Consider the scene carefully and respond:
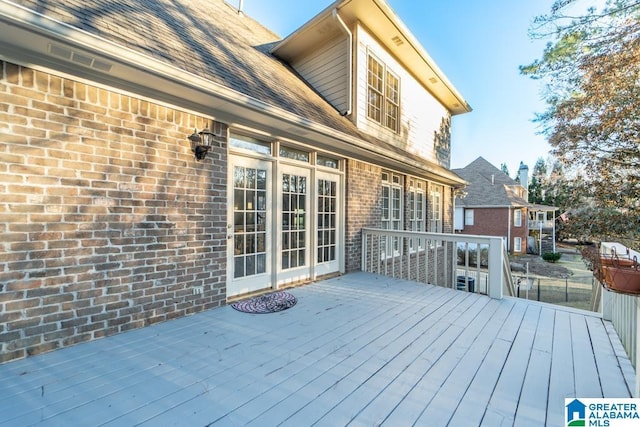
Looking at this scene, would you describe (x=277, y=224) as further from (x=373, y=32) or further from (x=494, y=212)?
(x=494, y=212)

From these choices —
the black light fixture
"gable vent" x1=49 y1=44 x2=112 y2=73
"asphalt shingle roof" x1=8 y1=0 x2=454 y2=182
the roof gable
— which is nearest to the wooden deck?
the black light fixture

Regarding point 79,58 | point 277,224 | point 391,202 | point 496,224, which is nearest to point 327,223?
point 277,224

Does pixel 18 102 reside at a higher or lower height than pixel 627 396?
higher

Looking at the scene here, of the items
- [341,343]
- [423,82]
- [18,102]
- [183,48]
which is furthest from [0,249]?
[423,82]

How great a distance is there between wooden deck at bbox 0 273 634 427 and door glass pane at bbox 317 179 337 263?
1.94m

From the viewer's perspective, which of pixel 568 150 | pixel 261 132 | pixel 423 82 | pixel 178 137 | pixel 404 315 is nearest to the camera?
pixel 178 137

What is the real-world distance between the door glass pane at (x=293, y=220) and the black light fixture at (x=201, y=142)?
4.49 ft

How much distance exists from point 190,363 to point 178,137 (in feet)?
7.57

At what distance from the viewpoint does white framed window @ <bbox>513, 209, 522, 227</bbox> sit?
20.4 metres

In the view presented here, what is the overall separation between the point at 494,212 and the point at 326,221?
19.1 metres

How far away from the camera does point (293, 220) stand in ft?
15.4

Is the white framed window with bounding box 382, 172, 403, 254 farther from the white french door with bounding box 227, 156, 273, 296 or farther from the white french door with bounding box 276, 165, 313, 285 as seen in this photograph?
the white french door with bounding box 227, 156, 273, 296

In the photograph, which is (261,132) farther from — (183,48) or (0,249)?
(0,249)

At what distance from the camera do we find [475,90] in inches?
531
